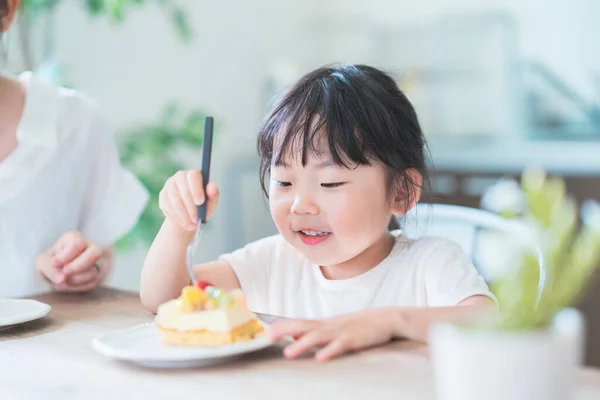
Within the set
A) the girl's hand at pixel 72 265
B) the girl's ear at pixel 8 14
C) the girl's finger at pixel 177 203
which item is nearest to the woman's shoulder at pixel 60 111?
the girl's ear at pixel 8 14

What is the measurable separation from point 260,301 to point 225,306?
55cm

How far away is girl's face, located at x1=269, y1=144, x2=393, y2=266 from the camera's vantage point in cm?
122

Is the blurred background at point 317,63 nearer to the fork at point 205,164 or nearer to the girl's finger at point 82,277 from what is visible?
the girl's finger at point 82,277

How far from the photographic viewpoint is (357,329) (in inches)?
35.9

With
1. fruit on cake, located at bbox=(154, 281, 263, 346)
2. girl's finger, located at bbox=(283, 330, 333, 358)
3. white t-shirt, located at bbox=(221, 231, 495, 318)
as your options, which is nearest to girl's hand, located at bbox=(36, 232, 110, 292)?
white t-shirt, located at bbox=(221, 231, 495, 318)

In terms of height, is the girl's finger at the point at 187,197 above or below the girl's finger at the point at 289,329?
above

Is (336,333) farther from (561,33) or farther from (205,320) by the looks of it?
(561,33)

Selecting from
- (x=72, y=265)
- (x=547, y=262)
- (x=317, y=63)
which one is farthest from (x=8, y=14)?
(x=317, y=63)

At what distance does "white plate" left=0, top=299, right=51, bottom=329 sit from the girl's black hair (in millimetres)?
404

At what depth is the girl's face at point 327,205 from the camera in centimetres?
122

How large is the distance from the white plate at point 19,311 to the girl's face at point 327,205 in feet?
1.20

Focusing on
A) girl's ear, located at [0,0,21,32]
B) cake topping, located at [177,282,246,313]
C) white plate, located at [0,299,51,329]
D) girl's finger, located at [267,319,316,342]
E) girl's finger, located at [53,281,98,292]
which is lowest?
girl's finger, located at [53,281,98,292]

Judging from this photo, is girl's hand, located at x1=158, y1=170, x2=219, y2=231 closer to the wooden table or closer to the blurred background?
the wooden table

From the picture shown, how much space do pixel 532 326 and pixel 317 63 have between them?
4.03 metres
